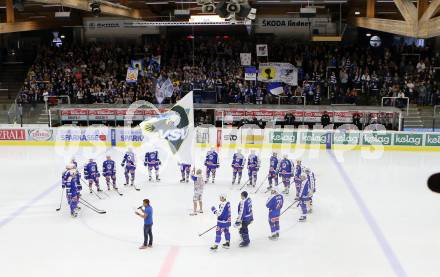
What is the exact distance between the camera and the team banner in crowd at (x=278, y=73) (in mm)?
22312

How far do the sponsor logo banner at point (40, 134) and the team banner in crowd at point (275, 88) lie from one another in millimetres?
9575

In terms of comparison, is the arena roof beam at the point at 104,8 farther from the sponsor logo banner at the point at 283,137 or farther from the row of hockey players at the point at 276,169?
the sponsor logo banner at the point at 283,137

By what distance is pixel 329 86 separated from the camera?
71.3ft

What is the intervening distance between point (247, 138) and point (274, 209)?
911 centimetres

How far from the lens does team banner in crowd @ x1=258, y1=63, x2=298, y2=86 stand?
22312mm

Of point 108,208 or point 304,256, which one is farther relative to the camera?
point 108,208

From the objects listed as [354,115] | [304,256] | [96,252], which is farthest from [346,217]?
[354,115]

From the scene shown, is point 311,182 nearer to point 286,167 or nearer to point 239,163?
point 286,167

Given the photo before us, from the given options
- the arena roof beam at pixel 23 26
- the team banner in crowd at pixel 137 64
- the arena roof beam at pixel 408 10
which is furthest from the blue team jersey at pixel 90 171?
the team banner in crowd at pixel 137 64

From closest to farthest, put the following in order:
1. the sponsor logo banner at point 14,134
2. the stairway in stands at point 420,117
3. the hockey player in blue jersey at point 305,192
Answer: the hockey player in blue jersey at point 305,192 < the sponsor logo banner at point 14,134 < the stairway in stands at point 420,117

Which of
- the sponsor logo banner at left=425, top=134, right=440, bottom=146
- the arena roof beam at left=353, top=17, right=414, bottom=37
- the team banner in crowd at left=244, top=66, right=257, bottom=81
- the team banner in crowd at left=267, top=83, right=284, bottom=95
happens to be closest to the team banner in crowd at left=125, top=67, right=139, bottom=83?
the team banner in crowd at left=244, top=66, right=257, bottom=81

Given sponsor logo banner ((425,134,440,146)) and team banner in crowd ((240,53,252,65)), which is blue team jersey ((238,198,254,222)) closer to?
sponsor logo banner ((425,134,440,146))

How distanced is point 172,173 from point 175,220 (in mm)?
4194

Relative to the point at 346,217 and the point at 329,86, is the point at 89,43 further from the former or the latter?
the point at 346,217
